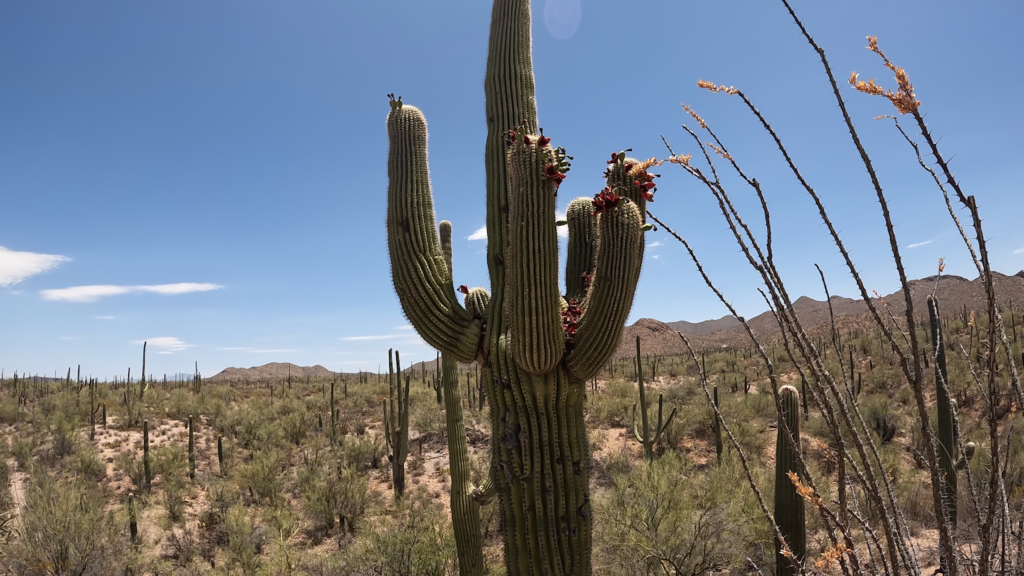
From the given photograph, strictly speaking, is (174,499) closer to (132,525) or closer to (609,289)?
(132,525)

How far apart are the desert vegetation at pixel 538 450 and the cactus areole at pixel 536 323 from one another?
0.06 ft

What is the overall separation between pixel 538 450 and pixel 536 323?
36.0 inches

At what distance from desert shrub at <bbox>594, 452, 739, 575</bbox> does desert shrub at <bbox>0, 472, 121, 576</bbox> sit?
7080 millimetres

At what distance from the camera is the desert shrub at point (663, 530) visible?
7.59 metres

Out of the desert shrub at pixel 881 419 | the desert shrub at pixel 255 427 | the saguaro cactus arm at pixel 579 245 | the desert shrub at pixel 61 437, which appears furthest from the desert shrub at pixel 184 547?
the desert shrub at pixel 881 419

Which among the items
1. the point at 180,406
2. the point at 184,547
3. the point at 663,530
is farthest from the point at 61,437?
the point at 663,530

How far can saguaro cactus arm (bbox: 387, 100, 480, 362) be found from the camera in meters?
4.57

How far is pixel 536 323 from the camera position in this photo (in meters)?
3.78

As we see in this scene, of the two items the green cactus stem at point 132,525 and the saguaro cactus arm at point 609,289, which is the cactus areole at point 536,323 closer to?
the saguaro cactus arm at point 609,289

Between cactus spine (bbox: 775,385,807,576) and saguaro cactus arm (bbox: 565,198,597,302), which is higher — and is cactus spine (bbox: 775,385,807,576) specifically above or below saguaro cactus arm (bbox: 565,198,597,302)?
below

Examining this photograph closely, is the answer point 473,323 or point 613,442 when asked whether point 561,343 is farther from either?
point 613,442

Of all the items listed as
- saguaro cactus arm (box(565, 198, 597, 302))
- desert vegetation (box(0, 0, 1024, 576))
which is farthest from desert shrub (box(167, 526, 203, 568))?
saguaro cactus arm (box(565, 198, 597, 302))

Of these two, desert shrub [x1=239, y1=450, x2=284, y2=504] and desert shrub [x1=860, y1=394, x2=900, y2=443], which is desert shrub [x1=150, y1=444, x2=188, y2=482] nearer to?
desert shrub [x1=239, y1=450, x2=284, y2=504]

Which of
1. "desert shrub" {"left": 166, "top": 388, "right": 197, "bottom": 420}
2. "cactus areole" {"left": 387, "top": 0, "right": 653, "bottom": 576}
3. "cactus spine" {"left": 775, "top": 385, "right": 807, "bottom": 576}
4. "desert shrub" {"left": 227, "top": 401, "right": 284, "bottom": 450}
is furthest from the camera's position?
"desert shrub" {"left": 166, "top": 388, "right": 197, "bottom": 420}
